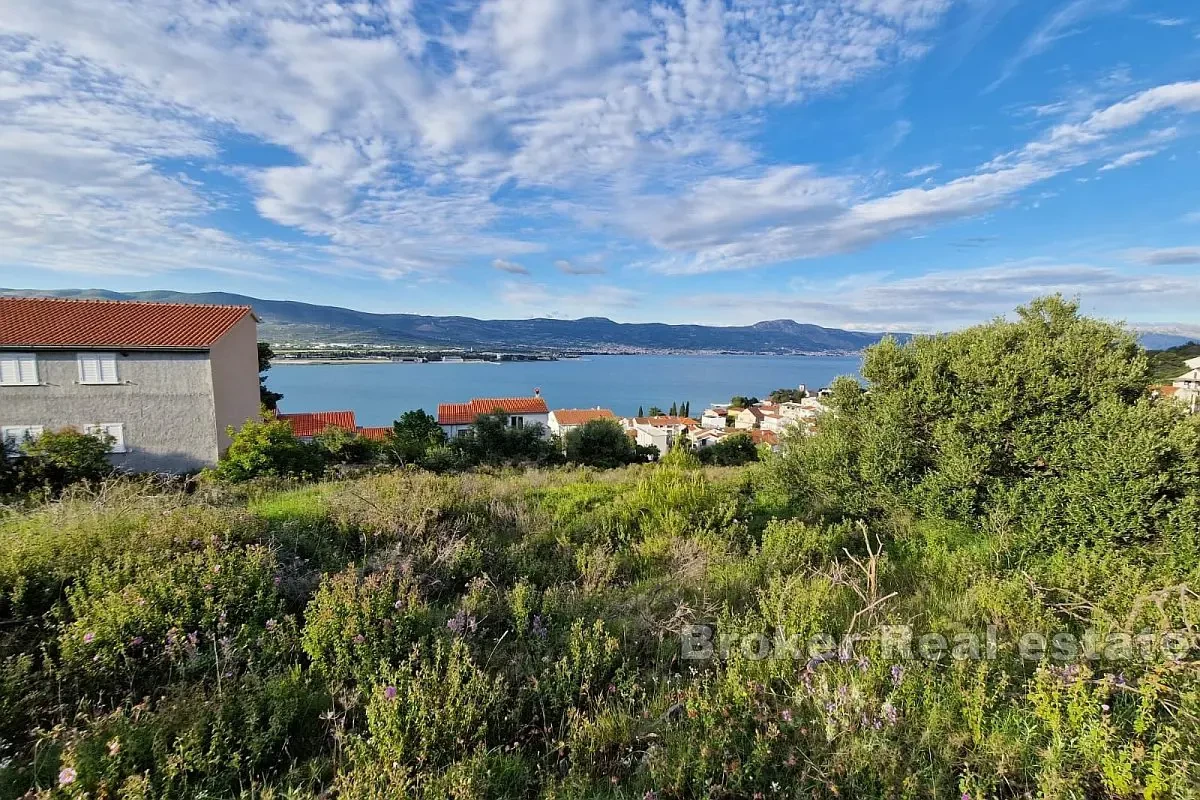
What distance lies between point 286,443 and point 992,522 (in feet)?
45.7

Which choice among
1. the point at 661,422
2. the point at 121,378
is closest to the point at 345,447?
the point at 121,378

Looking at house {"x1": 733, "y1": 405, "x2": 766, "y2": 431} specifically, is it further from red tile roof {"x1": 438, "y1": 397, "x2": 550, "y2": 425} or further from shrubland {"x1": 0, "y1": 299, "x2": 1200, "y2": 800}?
shrubland {"x1": 0, "y1": 299, "x2": 1200, "y2": 800}

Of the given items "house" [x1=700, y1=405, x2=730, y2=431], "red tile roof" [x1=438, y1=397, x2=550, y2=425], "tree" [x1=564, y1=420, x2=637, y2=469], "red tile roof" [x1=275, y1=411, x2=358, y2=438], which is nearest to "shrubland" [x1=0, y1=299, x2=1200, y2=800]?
"tree" [x1=564, y1=420, x2=637, y2=469]

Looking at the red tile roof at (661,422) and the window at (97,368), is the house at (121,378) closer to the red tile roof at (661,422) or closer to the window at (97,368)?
the window at (97,368)

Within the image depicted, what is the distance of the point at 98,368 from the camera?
672 inches

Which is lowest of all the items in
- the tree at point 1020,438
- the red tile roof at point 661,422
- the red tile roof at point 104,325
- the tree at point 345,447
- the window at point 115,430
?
the red tile roof at point 661,422

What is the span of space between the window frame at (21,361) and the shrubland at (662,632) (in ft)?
60.5

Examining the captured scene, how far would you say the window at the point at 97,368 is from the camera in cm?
1697

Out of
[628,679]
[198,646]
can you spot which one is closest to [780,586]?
[628,679]

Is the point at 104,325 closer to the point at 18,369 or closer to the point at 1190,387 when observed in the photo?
the point at 18,369

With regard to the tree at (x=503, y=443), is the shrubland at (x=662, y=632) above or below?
above

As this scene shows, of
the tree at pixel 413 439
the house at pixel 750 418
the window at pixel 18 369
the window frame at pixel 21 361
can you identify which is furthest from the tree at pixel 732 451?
the house at pixel 750 418

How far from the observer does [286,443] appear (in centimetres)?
1272

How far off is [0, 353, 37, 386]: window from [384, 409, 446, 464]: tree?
11.0 m
